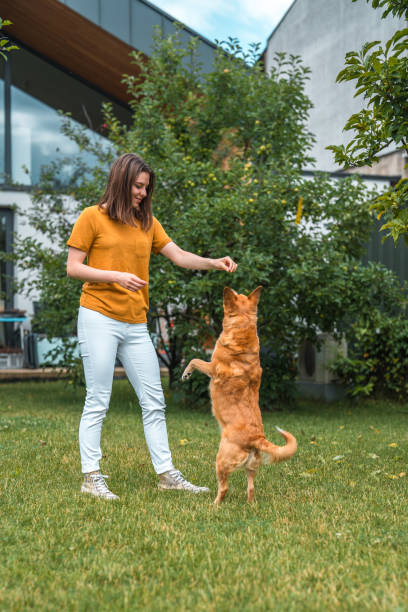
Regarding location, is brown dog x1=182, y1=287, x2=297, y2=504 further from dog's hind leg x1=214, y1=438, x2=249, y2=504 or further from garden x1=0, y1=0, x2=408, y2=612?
garden x1=0, y1=0, x2=408, y2=612

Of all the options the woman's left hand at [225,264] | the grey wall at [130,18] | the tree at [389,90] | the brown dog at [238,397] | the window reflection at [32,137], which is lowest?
the brown dog at [238,397]

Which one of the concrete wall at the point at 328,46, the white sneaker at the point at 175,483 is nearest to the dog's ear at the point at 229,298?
the white sneaker at the point at 175,483

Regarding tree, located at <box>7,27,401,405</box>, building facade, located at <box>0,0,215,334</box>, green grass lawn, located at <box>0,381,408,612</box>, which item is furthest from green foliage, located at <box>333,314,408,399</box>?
building facade, located at <box>0,0,215,334</box>

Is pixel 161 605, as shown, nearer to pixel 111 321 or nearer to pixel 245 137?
pixel 111 321

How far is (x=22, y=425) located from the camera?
680 cm

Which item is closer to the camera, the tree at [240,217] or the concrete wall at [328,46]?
the tree at [240,217]

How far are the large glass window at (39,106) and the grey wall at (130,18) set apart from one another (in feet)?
9.12

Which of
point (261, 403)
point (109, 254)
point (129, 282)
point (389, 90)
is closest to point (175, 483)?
point (129, 282)

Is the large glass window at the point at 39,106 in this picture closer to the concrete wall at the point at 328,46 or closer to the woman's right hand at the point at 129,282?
the concrete wall at the point at 328,46

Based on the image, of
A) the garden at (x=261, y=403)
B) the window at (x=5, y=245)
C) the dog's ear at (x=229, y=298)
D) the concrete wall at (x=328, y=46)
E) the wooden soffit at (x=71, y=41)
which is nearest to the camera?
the garden at (x=261, y=403)

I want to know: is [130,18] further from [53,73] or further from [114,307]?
Result: [114,307]

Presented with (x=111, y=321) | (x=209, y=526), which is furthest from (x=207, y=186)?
(x=209, y=526)

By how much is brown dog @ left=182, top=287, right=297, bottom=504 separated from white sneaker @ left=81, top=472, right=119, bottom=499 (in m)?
0.69

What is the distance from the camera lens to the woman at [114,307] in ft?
13.0
